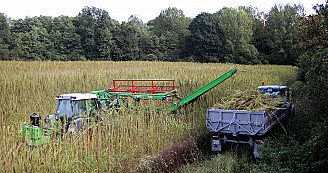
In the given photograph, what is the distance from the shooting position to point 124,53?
46.8 m

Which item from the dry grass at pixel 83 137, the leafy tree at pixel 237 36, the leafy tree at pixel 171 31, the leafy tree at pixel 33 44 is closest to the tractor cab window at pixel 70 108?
the dry grass at pixel 83 137

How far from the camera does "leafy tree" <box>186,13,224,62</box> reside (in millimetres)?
49531

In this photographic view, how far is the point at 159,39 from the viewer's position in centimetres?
5038

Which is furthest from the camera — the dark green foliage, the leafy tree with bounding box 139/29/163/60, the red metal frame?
the leafy tree with bounding box 139/29/163/60

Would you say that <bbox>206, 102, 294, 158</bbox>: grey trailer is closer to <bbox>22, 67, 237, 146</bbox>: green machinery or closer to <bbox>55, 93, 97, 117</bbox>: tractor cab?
<bbox>22, 67, 237, 146</bbox>: green machinery

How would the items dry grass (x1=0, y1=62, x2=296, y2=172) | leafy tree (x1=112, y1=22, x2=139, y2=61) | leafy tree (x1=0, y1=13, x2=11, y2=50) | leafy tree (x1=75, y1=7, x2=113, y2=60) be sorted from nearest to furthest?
dry grass (x1=0, y1=62, x2=296, y2=172), leafy tree (x1=0, y1=13, x2=11, y2=50), leafy tree (x1=75, y1=7, x2=113, y2=60), leafy tree (x1=112, y1=22, x2=139, y2=61)

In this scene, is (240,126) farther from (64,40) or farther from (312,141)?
(64,40)

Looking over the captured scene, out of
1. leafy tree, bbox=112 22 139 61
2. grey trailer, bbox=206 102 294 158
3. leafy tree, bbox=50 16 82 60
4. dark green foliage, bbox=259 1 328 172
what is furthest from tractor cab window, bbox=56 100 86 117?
leafy tree, bbox=112 22 139 61

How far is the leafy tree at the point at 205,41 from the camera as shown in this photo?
49531mm

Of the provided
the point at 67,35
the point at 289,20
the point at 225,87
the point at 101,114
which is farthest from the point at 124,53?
the point at 101,114

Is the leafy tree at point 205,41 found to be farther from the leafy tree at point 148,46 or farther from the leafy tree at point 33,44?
the leafy tree at point 33,44

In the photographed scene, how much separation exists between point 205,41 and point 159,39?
7248 mm

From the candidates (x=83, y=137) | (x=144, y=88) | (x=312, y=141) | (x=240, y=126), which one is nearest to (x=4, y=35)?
(x=144, y=88)

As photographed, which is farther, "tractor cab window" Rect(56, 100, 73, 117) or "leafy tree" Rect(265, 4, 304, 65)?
"leafy tree" Rect(265, 4, 304, 65)
